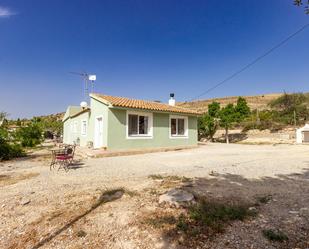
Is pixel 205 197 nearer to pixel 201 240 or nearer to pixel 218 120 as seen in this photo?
pixel 201 240

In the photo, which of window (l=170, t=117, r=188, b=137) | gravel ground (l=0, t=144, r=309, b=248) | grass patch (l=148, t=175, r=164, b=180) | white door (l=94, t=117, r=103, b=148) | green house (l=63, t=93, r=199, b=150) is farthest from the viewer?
window (l=170, t=117, r=188, b=137)

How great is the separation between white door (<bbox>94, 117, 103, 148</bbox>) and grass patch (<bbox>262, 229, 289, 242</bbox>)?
12388mm

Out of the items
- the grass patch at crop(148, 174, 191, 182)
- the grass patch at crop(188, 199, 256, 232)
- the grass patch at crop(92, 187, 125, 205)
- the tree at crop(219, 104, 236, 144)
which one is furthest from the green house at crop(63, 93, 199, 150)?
the grass patch at crop(188, 199, 256, 232)

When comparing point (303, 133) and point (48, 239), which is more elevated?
point (303, 133)

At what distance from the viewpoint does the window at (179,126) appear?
17641mm

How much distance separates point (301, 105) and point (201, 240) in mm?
35462

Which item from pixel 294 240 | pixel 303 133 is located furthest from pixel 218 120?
pixel 294 240

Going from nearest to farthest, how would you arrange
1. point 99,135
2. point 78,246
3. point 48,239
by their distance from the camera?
point 78,246 → point 48,239 → point 99,135

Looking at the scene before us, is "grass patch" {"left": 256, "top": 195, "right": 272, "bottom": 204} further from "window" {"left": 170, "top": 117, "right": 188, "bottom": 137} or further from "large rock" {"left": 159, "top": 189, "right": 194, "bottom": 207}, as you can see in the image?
"window" {"left": 170, "top": 117, "right": 188, "bottom": 137}

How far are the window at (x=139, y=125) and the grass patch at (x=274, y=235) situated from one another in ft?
37.8

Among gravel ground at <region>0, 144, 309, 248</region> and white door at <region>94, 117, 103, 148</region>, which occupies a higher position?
white door at <region>94, 117, 103, 148</region>

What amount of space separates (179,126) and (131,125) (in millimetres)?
4871

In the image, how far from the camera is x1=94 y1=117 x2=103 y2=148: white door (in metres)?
14.9

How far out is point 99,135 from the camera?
15.2 m
